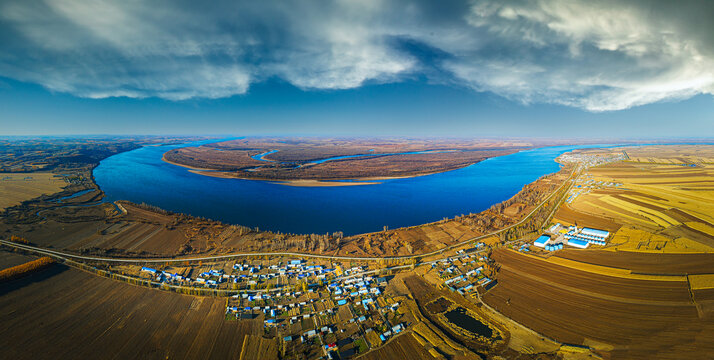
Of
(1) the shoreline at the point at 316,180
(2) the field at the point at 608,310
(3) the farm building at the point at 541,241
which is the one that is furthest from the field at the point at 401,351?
(1) the shoreline at the point at 316,180

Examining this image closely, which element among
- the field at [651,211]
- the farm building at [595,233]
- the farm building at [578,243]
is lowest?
the farm building at [578,243]

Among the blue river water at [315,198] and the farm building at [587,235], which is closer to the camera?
the farm building at [587,235]

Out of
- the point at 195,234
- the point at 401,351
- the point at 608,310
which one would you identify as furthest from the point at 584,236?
the point at 195,234

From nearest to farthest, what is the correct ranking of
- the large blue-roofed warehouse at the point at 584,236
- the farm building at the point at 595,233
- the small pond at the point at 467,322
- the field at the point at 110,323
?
the field at the point at 110,323 < the small pond at the point at 467,322 < the large blue-roofed warehouse at the point at 584,236 < the farm building at the point at 595,233

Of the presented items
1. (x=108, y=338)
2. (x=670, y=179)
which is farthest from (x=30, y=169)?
(x=670, y=179)

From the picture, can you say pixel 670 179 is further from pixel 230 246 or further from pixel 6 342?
pixel 6 342

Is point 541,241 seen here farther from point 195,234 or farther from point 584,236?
point 195,234

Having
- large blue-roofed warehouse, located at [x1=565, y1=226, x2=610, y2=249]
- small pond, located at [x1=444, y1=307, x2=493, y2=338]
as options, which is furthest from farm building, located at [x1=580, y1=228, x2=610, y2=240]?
small pond, located at [x1=444, y1=307, x2=493, y2=338]

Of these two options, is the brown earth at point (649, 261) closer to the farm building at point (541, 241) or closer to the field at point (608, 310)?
the farm building at point (541, 241)
